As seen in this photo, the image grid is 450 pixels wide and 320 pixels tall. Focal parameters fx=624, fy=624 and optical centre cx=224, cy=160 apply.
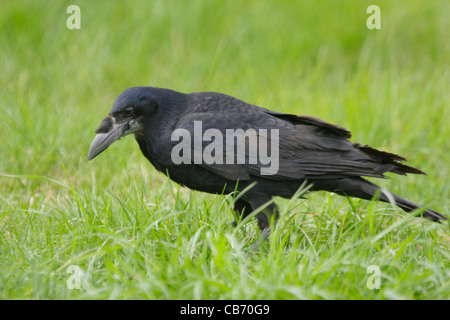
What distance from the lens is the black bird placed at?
3.94 meters

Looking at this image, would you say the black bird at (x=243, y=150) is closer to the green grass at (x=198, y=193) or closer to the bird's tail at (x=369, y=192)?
the bird's tail at (x=369, y=192)

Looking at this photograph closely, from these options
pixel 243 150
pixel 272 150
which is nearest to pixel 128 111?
pixel 243 150

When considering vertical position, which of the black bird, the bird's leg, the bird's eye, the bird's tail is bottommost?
the bird's leg

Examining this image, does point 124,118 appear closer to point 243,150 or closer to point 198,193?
point 243,150

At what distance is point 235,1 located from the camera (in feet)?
26.2

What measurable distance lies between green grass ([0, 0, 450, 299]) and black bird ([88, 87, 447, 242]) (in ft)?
0.60

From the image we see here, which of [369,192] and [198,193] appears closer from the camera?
[369,192]

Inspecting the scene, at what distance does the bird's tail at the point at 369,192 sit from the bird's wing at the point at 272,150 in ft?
0.30

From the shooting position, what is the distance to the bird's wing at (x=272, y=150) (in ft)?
12.9

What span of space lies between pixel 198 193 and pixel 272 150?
3.60 ft

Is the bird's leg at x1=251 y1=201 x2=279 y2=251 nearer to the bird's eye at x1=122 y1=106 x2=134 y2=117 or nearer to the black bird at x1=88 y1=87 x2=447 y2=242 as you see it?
the black bird at x1=88 y1=87 x2=447 y2=242

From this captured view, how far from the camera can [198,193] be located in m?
4.94

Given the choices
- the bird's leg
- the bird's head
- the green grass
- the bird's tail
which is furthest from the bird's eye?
the bird's tail

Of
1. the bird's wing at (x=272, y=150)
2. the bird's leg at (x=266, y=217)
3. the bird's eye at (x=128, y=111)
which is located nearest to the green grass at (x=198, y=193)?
the bird's leg at (x=266, y=217)
